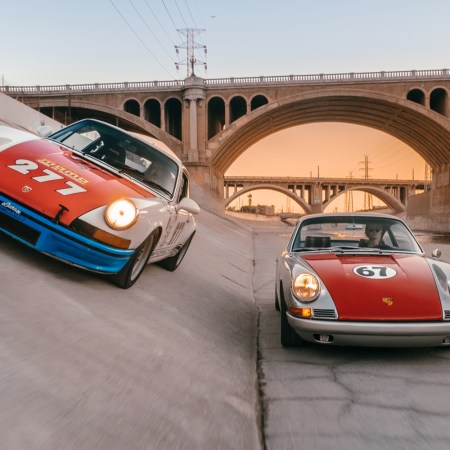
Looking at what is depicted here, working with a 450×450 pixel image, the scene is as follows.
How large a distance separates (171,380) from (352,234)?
9.72ft

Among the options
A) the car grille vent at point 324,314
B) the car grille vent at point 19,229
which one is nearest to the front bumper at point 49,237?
the car grille vent at point 19,229

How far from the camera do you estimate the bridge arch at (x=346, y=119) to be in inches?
1528

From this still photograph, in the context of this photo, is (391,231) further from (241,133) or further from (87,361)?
(241,133)

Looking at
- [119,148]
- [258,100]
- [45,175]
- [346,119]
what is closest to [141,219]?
[45,175]

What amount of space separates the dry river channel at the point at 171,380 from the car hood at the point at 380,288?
0.43 metres

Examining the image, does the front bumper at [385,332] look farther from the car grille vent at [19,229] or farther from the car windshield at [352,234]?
the car grille vent at [19,229]

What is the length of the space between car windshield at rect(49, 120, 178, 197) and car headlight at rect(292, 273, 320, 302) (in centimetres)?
197

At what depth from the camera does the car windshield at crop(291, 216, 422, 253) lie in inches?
185

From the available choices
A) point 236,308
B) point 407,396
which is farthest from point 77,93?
point 407,396

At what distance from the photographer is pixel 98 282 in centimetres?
394

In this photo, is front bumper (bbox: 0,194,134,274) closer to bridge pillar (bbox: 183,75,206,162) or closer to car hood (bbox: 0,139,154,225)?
car hood (bbox: 0,139,154,225)

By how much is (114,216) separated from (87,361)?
4.78ft

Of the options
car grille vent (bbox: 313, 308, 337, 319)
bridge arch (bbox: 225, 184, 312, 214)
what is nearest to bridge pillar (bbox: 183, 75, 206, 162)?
bridge arch (bbox: 225, 184, 312, 214)

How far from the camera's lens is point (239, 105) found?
4462 cm
